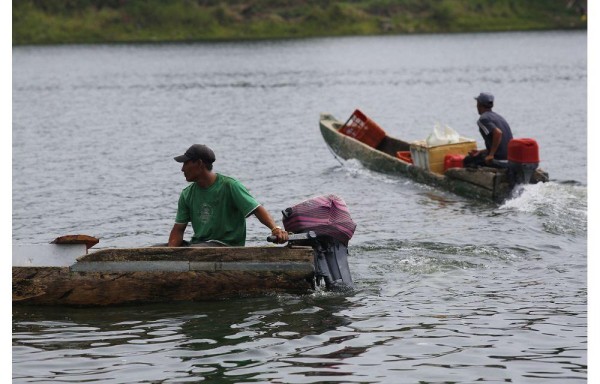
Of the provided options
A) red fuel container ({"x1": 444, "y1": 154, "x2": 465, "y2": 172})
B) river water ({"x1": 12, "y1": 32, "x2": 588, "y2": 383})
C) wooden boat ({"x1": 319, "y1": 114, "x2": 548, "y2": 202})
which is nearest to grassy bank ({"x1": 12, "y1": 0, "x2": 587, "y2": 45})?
river water ({"x1": 12, "y1": 32, "x2": 588, "y2": 383})

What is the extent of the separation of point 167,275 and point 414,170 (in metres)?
10.4

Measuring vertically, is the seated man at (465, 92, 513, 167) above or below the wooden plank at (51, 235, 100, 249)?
above

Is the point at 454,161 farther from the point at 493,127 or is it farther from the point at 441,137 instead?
the point at 493,127

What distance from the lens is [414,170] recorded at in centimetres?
2184

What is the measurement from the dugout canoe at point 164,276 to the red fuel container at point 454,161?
8903mm

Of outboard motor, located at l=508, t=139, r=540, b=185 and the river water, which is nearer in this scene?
the river water

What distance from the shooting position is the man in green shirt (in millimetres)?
12172

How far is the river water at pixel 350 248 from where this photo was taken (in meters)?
10.6

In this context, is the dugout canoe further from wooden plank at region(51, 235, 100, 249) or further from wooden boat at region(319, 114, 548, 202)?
wooden boat at region(319, 114, 548, 202)

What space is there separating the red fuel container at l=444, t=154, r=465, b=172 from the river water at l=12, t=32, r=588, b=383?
0.63 meters

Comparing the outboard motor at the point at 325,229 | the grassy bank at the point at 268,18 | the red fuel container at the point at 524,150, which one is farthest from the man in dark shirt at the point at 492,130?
the grassy bank at the point at 268,18

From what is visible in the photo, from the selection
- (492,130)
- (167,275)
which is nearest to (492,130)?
(492,130)

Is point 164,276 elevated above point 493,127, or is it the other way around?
point 493,127

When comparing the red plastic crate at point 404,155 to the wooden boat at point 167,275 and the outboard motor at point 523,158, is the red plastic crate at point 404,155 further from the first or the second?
the wooden boat at point 167,275
